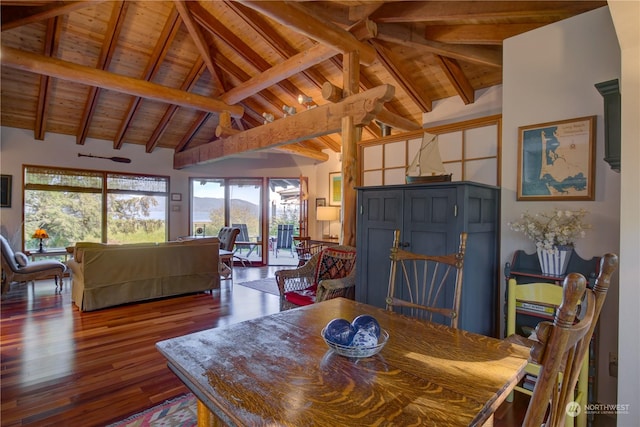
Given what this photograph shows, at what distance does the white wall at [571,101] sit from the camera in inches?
84.7

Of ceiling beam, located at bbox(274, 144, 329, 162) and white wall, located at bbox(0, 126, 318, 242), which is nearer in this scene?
white wall, located at bbox(0, 126, 318, 242)

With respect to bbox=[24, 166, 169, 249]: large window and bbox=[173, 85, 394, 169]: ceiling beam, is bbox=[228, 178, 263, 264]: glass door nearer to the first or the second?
bbox=[173, 85, 394, 169]: ceiling beam

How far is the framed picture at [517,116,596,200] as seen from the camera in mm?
2252

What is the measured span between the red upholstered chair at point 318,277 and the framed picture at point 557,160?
5.40ft

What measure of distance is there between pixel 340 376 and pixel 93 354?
283 cm

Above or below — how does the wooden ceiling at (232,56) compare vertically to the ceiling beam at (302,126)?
above

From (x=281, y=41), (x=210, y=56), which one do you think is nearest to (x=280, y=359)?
(x=281, y=41)

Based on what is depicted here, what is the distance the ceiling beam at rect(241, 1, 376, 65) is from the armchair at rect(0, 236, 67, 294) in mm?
4569

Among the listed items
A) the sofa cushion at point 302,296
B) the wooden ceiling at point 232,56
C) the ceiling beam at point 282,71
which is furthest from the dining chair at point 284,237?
the sofa cushion at point 302,296

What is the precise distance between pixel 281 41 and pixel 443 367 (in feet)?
15.7

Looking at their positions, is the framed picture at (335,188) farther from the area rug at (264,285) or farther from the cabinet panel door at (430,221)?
the cabinet panel door at (430,221)

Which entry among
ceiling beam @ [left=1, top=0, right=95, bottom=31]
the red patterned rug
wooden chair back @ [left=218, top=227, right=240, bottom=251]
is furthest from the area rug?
ceiling beam @ [left=1, top=0, right=95, bottom=31]

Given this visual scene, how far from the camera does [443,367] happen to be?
1.12 m

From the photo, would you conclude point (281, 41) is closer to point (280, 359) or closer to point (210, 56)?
point (210, 56)
